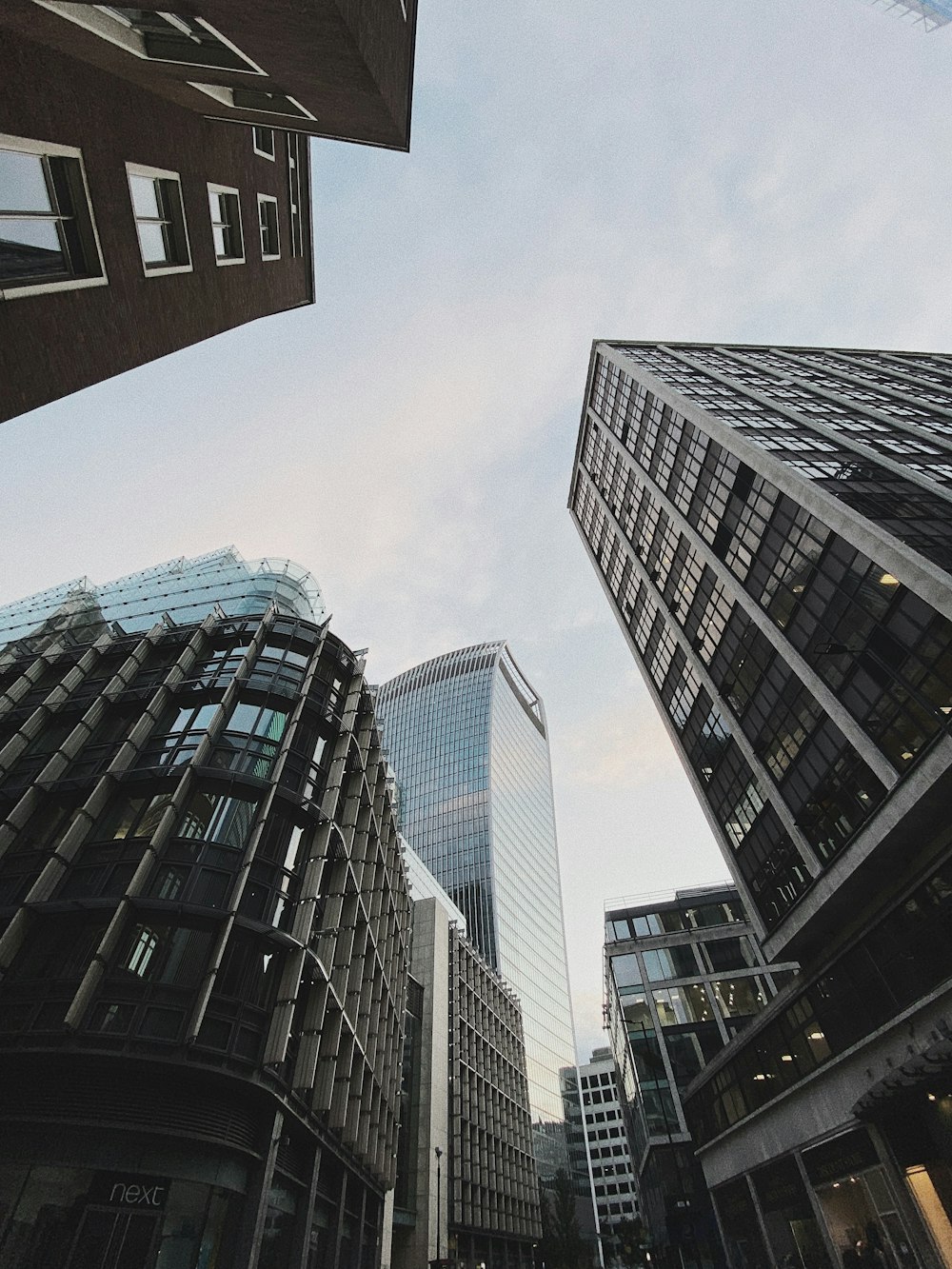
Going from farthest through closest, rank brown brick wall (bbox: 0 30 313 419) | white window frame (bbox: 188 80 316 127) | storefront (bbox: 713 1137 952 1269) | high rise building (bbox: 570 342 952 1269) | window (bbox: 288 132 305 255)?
window (bbox: 288 132 305 255) < high rise building (bbox: 570 342 952 1269) < storefront (bbox: 713 1137 952 1269) < white window frame (bbox: 188 80 316 127) < brown brick wall (bbox: 0 30 313 419)

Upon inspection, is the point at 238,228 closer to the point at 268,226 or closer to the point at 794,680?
the point at 268,226

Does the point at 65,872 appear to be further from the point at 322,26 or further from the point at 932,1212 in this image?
the point at 932,1212

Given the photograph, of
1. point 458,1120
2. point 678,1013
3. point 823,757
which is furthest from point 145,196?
point 678,1013

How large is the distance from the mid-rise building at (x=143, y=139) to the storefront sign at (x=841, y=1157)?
38158 mm

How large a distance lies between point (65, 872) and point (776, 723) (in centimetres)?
3379

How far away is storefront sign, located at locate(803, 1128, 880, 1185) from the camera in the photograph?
26422 mm

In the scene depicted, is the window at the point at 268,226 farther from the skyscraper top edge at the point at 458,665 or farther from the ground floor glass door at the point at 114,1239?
the skyscraper top edge at the point at 458,665

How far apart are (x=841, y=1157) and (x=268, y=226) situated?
4467 cm

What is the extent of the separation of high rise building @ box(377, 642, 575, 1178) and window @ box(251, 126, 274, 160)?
369ft

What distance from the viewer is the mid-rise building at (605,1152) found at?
118688 mm

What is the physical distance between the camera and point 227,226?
19875 millimetres

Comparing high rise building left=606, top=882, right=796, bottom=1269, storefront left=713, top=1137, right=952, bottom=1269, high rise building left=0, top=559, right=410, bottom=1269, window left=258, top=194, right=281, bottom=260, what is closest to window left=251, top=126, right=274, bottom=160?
window left=258, top=194, right=281, bottom=260

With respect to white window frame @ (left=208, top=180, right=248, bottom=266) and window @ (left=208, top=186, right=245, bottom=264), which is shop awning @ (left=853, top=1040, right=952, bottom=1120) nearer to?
white window frame @ (left=208, top=180, right=248, bottom=266)

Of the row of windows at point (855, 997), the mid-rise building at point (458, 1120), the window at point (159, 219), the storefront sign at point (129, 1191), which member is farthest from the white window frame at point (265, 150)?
the mid-rise building at point (458, 1120)
